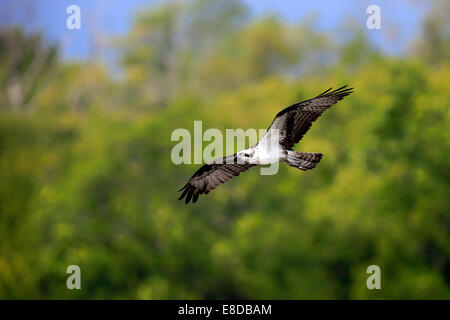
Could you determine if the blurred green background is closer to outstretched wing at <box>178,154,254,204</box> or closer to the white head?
outstretched wing at <box>178,154,254,204</box>

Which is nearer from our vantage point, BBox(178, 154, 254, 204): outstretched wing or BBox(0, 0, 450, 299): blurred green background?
BBox(178, 154, 254, 204): outstretched wing

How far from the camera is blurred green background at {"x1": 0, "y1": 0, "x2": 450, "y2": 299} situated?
30.8 m

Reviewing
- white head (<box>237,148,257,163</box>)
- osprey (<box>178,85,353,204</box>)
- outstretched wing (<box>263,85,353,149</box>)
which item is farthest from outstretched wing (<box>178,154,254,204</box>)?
outstretched wing (<box>263,85,353,149</box>)

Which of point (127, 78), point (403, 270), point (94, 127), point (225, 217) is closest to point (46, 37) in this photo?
point (127, 78)

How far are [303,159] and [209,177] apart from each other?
179 cm

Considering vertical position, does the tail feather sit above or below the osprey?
below

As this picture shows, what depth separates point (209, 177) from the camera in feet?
37.8

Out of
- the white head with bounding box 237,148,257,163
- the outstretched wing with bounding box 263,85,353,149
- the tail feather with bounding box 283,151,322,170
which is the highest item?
the outstretched wing with bounding box 263,85,353,149

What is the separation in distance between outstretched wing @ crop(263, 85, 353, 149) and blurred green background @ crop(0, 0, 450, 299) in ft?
62.3

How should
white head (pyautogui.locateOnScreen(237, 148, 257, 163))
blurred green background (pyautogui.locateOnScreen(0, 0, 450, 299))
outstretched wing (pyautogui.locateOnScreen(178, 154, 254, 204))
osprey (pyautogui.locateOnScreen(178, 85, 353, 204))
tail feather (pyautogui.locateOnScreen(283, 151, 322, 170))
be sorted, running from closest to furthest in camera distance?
1. tail feather (pyautogui.locateOnScreen(283, 151, 322, 170))
2. osprey (pyautogui.locateOnScreen(178, 85, 353, 204))
3. white head (pyautogui.locateOnScreen(237, 148, 257, 163))
4. outstretched wing (pyautogui.locateOnScreen(178, 154, 254, 204))
5. blurred green background (pyautogui.locateOnScreen(0, 0, 450, 299))

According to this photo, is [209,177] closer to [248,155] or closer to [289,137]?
[248,155]

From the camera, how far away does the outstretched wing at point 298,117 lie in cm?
1039
